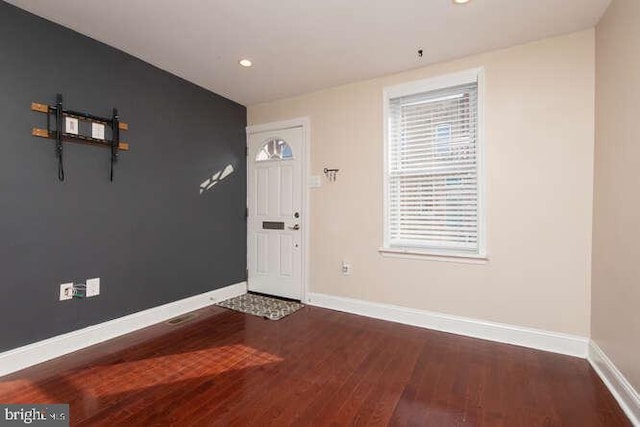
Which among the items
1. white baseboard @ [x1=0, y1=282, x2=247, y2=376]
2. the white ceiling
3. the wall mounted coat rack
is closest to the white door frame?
the white ceiling

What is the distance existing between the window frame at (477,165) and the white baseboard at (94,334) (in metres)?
2.19

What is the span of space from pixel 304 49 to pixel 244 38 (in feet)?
1.69

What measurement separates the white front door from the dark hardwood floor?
1139 millimetres

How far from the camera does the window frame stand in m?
2.71

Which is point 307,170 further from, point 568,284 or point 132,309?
point 568,284

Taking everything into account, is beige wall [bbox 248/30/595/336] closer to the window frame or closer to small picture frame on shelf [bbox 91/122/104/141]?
the window frame

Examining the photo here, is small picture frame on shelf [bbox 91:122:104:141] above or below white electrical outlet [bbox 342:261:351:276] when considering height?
above

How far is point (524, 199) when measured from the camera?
101 inches

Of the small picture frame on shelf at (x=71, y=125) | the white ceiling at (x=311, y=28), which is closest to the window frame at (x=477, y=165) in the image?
the white ceiling at (x=311, y=28)

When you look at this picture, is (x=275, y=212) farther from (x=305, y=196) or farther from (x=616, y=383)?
(x=616, y=383)

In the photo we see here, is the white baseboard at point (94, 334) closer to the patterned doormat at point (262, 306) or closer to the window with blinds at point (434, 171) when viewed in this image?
the patterned doormat at point (262, 306)

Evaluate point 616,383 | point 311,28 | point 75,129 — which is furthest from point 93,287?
point 616,383

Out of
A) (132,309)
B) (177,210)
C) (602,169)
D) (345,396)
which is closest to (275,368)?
(345,396)

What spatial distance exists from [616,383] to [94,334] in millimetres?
3809
